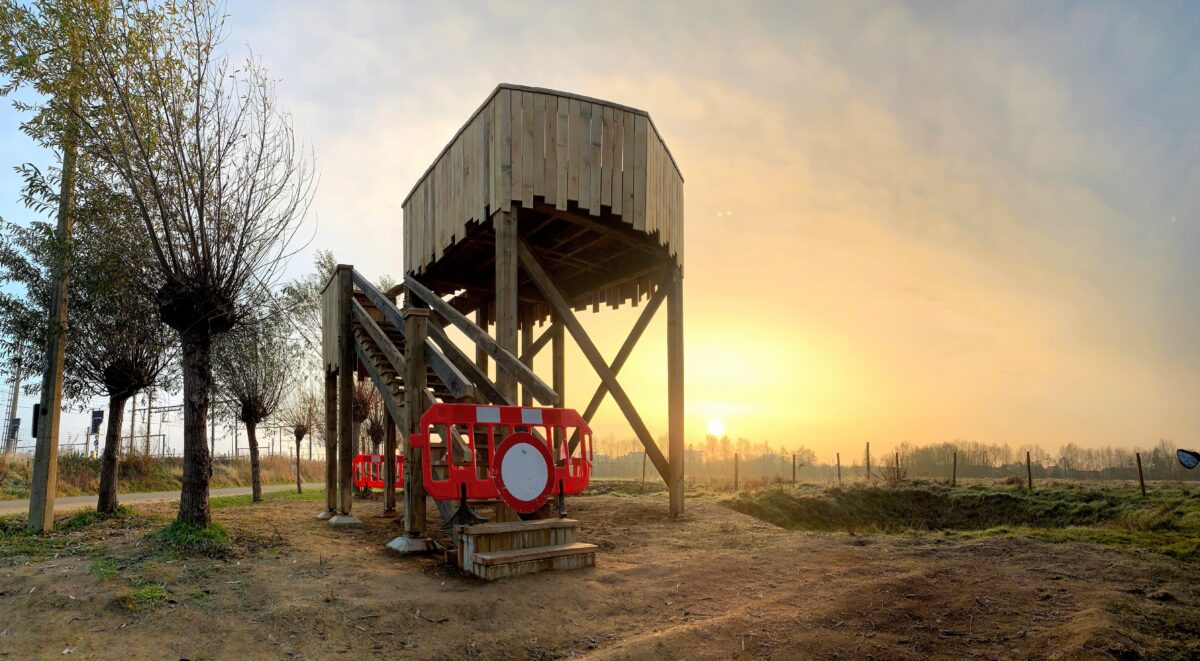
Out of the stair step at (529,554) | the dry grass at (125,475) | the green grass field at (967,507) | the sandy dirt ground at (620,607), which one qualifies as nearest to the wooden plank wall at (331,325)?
the sandy dirt ground at (620,607)

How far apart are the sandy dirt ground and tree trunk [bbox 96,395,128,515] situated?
450 centimetres

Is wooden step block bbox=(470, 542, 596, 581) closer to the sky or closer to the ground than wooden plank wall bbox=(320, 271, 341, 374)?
closer to the ground

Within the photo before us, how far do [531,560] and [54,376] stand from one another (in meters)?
7.81

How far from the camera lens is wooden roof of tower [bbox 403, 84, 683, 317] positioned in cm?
973

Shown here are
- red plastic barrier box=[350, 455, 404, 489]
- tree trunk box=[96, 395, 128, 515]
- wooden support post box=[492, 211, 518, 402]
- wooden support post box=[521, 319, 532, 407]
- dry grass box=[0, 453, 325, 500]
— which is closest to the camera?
wooden support post box=[492, 211, 518, 402]

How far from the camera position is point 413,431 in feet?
25.1

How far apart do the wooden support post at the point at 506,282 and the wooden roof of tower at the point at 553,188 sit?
22cm

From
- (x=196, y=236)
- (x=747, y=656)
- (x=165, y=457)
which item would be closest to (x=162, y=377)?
(x=196, y=236)

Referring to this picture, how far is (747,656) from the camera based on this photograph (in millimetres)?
4855

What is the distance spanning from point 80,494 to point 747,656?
2361cm

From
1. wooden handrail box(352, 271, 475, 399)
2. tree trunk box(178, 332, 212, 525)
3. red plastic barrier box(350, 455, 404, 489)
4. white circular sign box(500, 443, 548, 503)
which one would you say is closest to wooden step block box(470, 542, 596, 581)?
white circular sign box(500, 443, 548, 503)

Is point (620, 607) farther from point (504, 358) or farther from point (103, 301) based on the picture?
point (103, 301)

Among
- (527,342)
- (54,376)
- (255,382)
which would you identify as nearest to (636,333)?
(527,342)

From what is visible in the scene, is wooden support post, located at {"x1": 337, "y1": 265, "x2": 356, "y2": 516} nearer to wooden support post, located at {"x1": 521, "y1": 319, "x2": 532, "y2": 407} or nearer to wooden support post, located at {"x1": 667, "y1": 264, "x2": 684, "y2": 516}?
wooden support post, located at {"x1": 521, "y1": 319, "x2": 532, "y2": 407}
